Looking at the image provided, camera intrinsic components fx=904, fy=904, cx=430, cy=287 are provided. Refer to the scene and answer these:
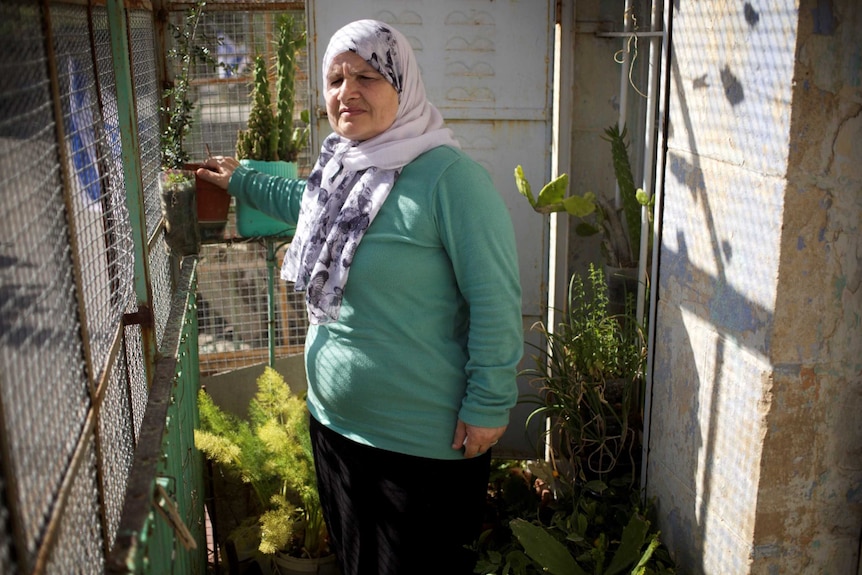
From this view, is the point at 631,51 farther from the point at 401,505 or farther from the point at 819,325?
the point at 401,505

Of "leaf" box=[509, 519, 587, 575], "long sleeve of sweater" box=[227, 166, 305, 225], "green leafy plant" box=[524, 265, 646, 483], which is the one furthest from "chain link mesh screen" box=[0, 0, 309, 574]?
"green leafy plant" box=[524, 265, 646, 483]

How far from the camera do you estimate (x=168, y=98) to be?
3.64m

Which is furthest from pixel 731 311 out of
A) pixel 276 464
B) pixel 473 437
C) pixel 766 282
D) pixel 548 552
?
pixel 276 464

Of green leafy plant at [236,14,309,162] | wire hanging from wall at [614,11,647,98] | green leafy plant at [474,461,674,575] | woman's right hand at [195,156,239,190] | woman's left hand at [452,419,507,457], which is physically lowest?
green leafy plant at [474,461,674,575]

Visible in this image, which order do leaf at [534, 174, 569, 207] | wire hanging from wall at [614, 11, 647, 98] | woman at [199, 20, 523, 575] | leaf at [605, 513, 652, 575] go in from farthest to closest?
1. wire hanging from wall at [614, 11, 647, 98]
2. leaf at [534, 174, 569, 207]
3. leaf at [605, 513, 652, 575]
4. woman at [199, 20, 523, 575]

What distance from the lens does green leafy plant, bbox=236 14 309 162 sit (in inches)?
131

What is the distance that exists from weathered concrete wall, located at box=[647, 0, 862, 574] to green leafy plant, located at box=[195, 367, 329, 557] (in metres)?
1.34

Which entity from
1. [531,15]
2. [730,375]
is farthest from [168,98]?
[730,375]

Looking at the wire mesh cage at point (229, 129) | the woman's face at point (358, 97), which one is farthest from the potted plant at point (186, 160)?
the woman's face at point (358, 97)

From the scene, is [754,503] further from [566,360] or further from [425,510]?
[566,360]

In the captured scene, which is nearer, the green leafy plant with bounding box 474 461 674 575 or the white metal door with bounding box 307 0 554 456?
the green leafy plant with bounding box 474 461 674 575

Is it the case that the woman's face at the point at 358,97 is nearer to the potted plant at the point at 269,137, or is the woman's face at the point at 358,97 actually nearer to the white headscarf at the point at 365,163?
the white headscarf at the point at 365,163

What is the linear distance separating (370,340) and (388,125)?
0.59 meters

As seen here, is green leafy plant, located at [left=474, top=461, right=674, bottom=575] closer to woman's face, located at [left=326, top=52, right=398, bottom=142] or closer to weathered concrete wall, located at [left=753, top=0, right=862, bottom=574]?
weathered concrete wall, located at [left=753, top=0, right=862, bottom=574]
